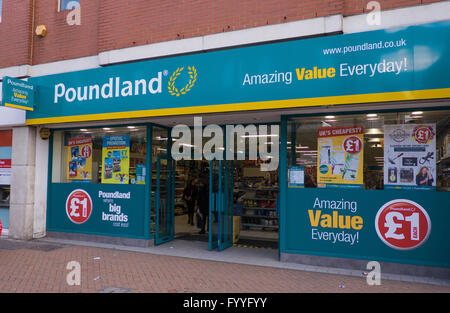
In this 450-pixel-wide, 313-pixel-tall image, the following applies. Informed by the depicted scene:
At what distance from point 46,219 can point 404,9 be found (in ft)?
32.2

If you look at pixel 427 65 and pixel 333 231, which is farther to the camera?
pixel 333 231

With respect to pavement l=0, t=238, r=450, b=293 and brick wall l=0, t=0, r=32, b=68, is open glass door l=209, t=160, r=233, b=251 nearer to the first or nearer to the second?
pavement l=0, t=238, r=450, b=293

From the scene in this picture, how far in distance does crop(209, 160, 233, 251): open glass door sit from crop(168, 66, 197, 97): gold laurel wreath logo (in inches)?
71.0

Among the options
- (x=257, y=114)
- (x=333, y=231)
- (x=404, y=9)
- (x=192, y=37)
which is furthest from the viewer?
(x=192, y=37)

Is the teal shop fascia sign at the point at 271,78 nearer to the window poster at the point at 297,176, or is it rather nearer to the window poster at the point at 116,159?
the window poster at the point at 116,159

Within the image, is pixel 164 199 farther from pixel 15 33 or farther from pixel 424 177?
pixel 15 33

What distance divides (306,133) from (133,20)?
4981mm

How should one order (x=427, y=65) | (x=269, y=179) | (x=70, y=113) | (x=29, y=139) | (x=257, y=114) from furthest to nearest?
(x=269, y=179), (x=29, y=139), (x=70, y=113), (x=257, y=114), (x=427, y=65)

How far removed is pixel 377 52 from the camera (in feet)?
19.2

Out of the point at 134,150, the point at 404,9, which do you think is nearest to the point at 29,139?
the point at 134,150

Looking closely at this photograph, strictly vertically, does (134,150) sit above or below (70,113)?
below

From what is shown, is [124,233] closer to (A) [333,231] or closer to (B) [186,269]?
(B) [186,269]

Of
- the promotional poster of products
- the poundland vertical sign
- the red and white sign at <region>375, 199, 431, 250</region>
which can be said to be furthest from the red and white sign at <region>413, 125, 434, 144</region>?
the poundland vertical sign

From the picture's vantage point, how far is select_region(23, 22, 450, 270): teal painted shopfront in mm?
5918
